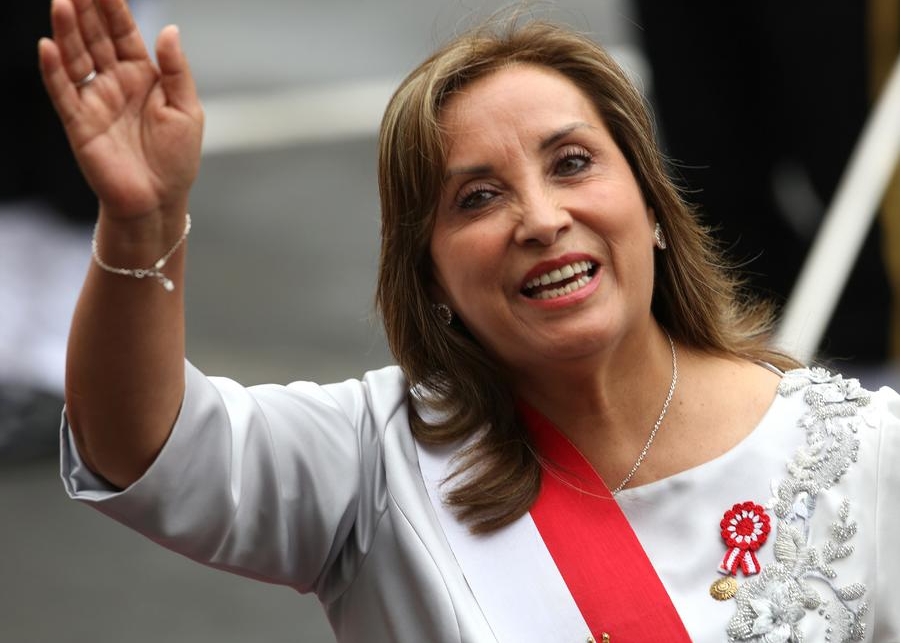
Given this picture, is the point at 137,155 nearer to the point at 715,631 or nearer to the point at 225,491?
the point at 225,491

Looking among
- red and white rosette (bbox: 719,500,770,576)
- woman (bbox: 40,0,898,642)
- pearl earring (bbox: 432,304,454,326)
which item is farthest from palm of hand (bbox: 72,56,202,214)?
red and white rosette (bbox: 719,500,770,576)

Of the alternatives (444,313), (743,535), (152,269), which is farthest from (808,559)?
(152,269)

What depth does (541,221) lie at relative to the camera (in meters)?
2.54

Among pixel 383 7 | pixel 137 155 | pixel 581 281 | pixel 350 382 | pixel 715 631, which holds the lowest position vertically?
pixel 383 7

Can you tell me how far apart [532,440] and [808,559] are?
44 centimetres

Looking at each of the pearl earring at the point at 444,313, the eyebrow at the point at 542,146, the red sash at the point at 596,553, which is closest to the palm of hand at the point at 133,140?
the eyebrow at the point at 542,146

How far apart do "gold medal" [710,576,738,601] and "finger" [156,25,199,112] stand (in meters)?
1.00

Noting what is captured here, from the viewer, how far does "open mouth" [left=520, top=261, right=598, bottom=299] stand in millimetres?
2572

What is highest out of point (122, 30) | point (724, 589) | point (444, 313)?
point (122, 30)

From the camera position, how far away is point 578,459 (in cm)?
269

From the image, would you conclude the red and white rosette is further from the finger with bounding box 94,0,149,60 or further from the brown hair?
the finger with bounding box 94,0,149,60

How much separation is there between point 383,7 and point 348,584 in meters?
9.07

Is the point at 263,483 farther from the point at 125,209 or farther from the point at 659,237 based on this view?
the point at 659,237

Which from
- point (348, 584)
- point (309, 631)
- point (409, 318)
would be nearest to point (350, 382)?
point (409, 318)
